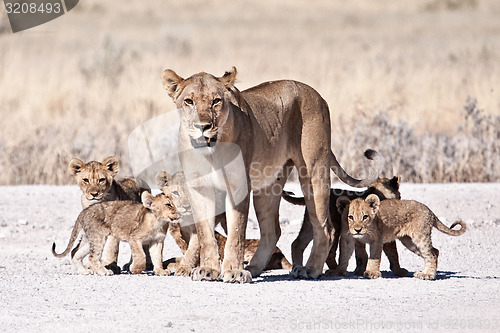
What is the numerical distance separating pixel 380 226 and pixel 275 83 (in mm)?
1746

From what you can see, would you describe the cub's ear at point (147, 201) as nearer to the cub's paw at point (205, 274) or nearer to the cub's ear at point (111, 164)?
the cub's paw at point (205, 274)

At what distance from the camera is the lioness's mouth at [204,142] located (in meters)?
8.20

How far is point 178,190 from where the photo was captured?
9.38 m

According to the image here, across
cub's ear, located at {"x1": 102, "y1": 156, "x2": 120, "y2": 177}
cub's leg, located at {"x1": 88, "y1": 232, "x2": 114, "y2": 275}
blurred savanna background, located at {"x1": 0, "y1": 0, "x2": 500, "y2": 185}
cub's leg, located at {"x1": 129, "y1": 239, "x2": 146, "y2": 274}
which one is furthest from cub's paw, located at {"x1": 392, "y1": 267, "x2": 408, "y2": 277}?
blurred savanna background, located at {"x1": 0, "y1": 0, "x2": 500, "y2": 185}

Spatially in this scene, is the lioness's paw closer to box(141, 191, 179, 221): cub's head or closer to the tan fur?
box(141, 191, 179, 221): cub's head

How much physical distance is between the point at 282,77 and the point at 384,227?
15.7 metres

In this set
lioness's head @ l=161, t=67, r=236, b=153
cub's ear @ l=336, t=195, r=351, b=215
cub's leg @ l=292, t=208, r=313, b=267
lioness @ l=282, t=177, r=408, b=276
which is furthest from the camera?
cub's leg @ l=292, t=208, r=313, b=267

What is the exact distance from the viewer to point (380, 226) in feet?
30.4

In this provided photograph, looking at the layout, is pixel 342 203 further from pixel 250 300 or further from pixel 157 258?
pixel 250 300

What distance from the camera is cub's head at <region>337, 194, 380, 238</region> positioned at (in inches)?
358

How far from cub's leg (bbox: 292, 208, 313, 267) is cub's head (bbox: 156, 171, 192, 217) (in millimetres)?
1292

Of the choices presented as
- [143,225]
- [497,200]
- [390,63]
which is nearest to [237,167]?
[143,225]

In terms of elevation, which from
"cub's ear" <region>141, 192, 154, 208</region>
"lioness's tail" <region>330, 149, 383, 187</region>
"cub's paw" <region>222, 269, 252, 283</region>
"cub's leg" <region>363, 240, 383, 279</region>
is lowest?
"cub's paw" <region>222, 269, 252, 283</region>

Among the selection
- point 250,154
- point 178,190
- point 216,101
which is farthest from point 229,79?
point 178,190
